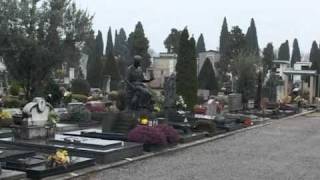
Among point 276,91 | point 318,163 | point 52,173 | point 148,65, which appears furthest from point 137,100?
point 148,65

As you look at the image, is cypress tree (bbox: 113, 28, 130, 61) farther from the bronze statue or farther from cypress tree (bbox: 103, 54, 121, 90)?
the bronze statue

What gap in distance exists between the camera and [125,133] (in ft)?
56.3

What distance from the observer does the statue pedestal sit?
15680 millimetres

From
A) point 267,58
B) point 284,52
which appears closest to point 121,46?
point 267,58

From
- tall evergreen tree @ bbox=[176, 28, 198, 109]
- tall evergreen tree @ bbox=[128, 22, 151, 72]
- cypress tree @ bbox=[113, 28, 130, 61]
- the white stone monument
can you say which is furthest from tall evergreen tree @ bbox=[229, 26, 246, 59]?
the white stone monument

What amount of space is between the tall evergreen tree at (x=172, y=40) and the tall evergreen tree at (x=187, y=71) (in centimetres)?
4204

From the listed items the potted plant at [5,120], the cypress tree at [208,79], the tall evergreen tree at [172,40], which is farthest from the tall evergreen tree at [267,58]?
the potted plant at [5,120]

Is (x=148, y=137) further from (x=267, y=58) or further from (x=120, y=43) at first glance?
(x=120, y=43)

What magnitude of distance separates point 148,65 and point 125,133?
1868 inches

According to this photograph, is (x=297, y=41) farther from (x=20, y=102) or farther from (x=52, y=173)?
(x=52, y=173)

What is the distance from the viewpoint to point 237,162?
48.2ft

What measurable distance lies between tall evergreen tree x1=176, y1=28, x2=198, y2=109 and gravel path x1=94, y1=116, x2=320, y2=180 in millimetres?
8504

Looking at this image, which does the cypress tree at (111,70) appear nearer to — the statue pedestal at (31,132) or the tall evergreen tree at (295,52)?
the statue pedestal at (31,132)

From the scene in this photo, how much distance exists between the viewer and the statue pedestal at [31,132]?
617 inches
